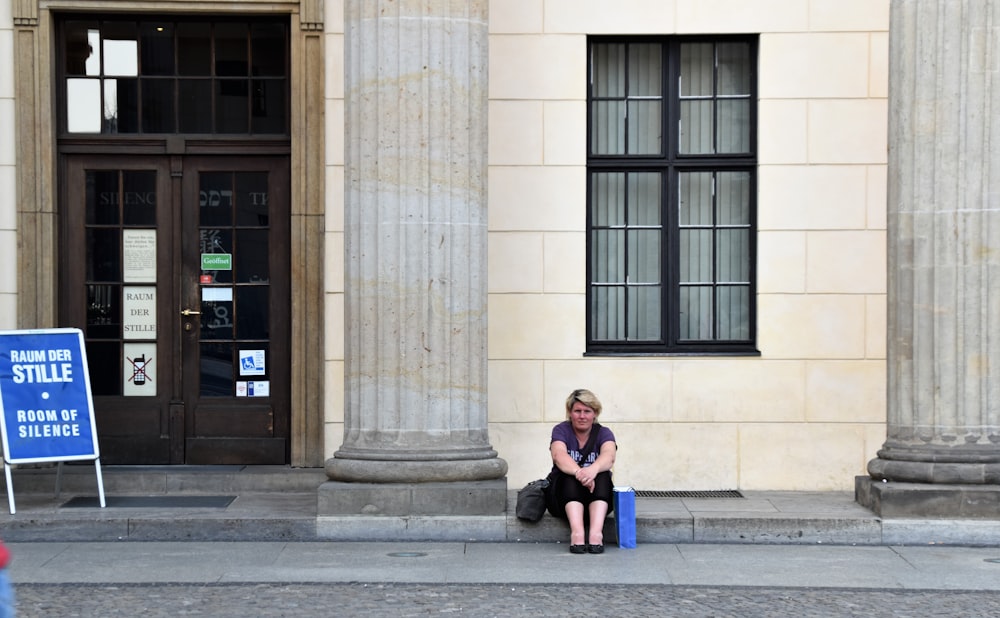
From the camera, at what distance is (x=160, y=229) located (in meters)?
13.0

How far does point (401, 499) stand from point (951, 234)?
460cm

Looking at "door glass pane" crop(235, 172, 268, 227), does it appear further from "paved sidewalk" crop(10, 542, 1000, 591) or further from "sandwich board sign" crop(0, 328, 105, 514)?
"paved sidewalk" crop(10, 542, 1000, 591)

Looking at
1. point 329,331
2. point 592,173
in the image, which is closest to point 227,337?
point 329,331

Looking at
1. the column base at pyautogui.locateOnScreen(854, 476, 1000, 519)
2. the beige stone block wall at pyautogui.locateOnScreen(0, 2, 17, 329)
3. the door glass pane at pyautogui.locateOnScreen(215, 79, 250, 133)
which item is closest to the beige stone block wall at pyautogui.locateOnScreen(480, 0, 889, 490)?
the column base at pyautogui.locateOnScreen(854, 476, 1000, 519)

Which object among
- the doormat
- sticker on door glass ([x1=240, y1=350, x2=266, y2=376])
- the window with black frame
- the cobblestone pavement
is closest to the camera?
the cobblestone pavement

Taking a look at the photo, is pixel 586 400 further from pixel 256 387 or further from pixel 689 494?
pixel 256 387

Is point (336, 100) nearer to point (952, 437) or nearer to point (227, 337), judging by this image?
point (227, 337)

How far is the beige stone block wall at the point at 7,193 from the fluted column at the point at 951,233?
24.0 ft

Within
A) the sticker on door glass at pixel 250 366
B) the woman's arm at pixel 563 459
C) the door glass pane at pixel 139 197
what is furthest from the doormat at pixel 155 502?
the woman's arm at pixel 563 459

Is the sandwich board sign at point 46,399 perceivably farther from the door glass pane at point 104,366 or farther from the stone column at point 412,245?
the stone column at point 412,245

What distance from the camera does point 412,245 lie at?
438 inches

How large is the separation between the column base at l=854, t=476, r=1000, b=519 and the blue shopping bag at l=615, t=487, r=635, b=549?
1.95 metres

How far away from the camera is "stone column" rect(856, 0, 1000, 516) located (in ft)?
36.7

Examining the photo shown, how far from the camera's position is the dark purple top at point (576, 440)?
11.0 meters
